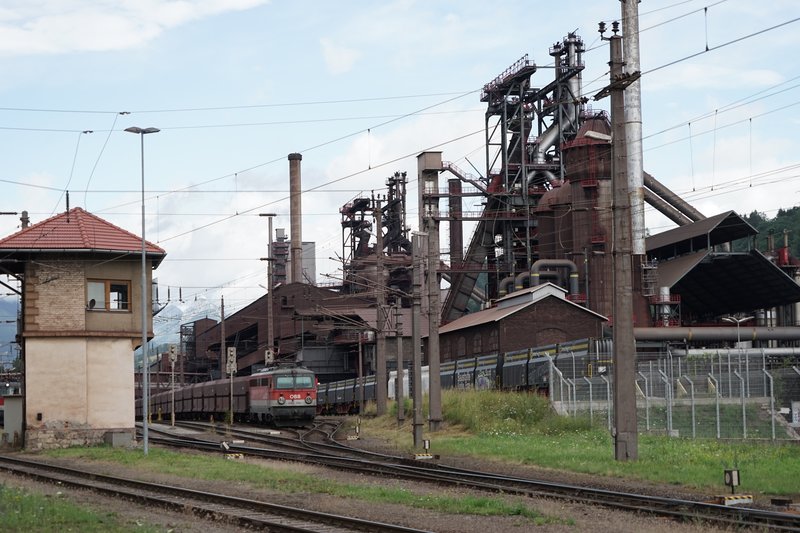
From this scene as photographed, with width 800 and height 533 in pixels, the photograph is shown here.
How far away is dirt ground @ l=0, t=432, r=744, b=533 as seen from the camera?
51.0 ft

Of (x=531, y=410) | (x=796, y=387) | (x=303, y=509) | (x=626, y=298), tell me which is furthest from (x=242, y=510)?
(x=796, y=387)

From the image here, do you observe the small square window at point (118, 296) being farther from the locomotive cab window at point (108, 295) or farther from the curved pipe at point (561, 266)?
the curved pipe at point (561, 266)

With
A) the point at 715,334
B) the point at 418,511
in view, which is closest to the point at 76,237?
the point at 418,511

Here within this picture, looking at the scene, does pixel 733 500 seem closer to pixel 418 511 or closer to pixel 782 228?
pixel 418 511

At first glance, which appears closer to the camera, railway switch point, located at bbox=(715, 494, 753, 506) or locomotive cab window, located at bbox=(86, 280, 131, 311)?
railway switch point, located at bbox=(715, 494, 753, 506)

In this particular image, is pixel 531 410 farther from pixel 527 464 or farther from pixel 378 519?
pixel 378 519

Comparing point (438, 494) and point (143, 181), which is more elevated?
point (143, 181)

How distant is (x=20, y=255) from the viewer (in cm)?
3634

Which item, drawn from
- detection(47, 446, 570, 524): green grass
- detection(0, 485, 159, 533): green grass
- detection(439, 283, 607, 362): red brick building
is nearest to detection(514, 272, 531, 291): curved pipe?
detection(439, 283, 607, 362): red brick building

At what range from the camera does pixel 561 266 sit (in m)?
79.2

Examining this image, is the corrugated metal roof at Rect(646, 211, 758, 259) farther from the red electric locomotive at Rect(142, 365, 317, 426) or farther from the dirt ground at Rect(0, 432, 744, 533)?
the dirt ground at Rect(0, 432, 744, 533)

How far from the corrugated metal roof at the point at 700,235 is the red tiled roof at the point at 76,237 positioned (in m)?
47.9

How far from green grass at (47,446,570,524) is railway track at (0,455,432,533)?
2.07 meters

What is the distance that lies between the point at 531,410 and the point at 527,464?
41.3 ft
